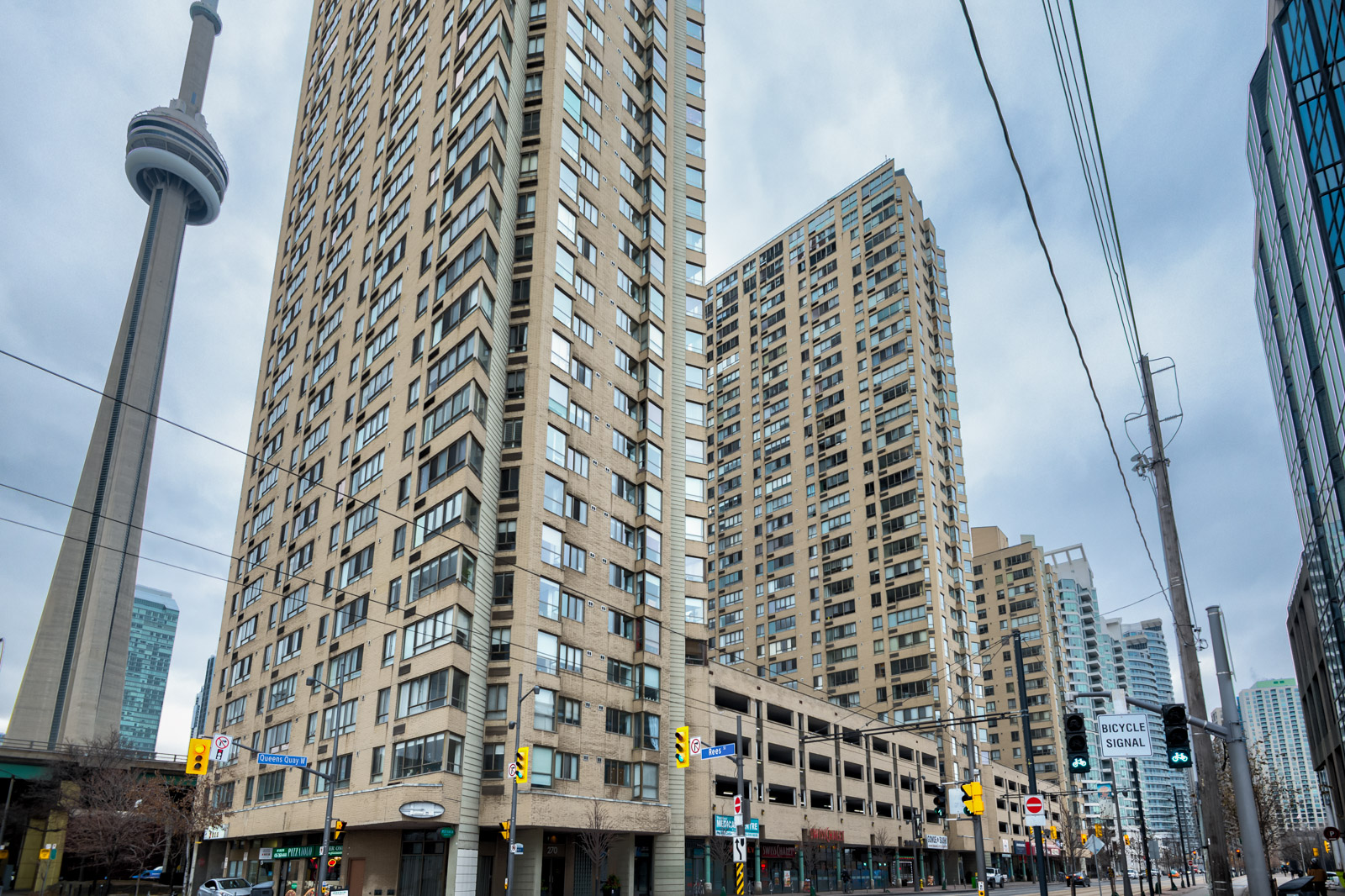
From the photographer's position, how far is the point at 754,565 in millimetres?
117438

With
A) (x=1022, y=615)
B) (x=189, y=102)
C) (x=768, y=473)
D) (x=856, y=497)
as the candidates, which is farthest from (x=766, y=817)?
(x=189, y=102)

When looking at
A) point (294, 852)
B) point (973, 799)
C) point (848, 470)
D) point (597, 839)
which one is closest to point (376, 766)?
point (597, 839)

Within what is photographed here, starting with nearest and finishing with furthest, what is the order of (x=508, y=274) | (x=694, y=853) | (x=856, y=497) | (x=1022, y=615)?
(x=508, y=274) < (x=694, y=853) < (x=856, y=497) < (x=1022, y=615)

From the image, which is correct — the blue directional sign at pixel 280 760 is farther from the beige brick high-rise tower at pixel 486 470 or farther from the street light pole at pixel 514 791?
the street light pole at pixel 514 791

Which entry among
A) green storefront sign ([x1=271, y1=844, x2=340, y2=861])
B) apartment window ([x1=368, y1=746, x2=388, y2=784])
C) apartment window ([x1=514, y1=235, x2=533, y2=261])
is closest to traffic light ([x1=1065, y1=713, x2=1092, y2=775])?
apartment window ([x1=368, y1=746, x2=388, y2=784])

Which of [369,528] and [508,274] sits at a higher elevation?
[508,274]

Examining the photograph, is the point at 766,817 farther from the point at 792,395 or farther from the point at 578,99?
the point at 792,395

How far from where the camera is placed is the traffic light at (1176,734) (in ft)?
67.4

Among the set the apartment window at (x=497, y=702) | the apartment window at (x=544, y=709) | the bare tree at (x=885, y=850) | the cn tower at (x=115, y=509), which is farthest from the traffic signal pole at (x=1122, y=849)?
the cn tower at (x=115, y=509)

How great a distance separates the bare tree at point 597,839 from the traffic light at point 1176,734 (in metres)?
31.3

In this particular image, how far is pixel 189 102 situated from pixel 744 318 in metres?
141

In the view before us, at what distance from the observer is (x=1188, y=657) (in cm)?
2078

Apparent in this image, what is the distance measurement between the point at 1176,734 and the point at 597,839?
3183 centimetres

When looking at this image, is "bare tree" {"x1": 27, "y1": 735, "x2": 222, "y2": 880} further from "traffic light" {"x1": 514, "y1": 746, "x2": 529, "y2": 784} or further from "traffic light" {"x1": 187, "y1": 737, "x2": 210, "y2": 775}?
"traffic light" {"x1": 514, "y1": 746, "x2": 529, "y2": 784}
